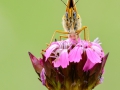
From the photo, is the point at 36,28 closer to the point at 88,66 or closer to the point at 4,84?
the point at 4,84

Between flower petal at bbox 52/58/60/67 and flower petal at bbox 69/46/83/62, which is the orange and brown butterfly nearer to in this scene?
flower petal at bbox 69/46/83/62

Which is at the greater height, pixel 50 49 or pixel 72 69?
pixel 50 49

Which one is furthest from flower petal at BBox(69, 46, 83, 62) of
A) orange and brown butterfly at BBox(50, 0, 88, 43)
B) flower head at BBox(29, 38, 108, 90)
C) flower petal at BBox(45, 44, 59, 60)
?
orange and brown butterfly at BBox(50, 0, 88, 43)

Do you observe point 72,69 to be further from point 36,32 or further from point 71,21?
point 36,32

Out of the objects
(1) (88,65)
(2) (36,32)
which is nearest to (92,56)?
(1) (88,65)

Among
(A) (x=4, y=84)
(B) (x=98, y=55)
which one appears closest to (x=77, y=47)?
(B) (x=98, y=55)

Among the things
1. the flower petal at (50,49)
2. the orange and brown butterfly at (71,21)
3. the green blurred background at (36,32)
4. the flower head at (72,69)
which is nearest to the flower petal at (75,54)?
the flower head at (72,69)
